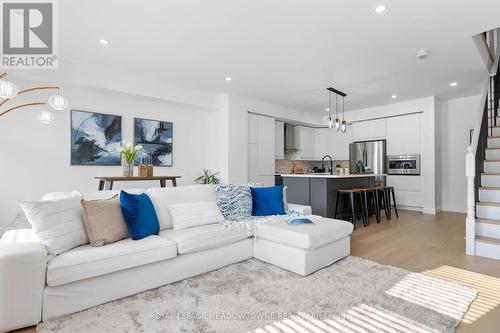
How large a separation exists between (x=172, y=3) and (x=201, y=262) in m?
2.54

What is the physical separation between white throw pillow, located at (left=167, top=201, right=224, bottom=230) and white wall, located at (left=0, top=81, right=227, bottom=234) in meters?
2.40

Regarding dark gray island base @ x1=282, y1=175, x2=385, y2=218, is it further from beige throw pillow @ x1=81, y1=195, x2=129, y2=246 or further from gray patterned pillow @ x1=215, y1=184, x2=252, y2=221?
beige throw pillow @ x1=81, y1=195, x2=129, y2=246

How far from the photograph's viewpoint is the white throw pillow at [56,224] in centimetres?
196

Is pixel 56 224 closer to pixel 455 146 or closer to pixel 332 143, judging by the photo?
pixel 332 143

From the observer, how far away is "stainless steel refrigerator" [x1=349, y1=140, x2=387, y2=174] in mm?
6707

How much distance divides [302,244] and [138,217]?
5.10 ft

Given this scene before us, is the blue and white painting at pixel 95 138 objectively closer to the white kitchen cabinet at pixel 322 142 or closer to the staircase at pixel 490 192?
the staircase at pixel 490 192

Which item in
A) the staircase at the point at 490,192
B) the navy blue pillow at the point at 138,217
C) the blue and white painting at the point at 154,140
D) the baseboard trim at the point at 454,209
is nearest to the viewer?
the navy blue pillow at the point at 138,217

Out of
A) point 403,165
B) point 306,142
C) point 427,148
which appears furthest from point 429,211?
point 306,142

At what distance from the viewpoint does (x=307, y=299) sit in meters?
2.06

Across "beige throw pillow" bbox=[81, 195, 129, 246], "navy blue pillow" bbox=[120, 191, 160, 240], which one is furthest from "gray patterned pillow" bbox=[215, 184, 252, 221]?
"beige throw pillow" bbox=[81, 195, 129, 246]

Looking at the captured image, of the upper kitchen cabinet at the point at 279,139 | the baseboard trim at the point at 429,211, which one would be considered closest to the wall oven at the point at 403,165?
the baseboard trim at the point at 429,211

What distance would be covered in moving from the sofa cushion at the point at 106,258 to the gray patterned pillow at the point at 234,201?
95 cm

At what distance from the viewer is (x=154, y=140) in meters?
5.04
